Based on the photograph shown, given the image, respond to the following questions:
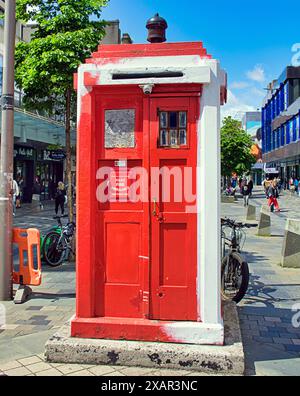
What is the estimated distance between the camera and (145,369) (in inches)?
132

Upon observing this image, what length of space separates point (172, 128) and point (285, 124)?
45586 mm

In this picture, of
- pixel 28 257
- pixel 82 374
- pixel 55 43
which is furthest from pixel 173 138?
pixel 55 43

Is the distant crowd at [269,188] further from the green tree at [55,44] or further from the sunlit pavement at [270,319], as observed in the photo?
the green tree at [55,44]

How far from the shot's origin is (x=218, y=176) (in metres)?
3.46

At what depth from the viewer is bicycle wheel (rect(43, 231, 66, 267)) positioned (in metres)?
7.87

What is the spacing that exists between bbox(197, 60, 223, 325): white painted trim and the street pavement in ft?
2.09

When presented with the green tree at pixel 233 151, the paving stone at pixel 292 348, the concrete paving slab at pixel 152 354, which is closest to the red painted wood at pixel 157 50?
the concrete paving slab at pixel 152 354

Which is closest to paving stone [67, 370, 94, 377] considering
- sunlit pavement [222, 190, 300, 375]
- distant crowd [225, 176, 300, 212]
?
sunlit pavement [222, 190, 300, 375]

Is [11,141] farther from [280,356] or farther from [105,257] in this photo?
[280,356]

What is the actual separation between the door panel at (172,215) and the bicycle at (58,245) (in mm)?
4740

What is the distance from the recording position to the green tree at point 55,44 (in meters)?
7.10

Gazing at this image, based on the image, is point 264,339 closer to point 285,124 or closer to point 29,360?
point 29,360
